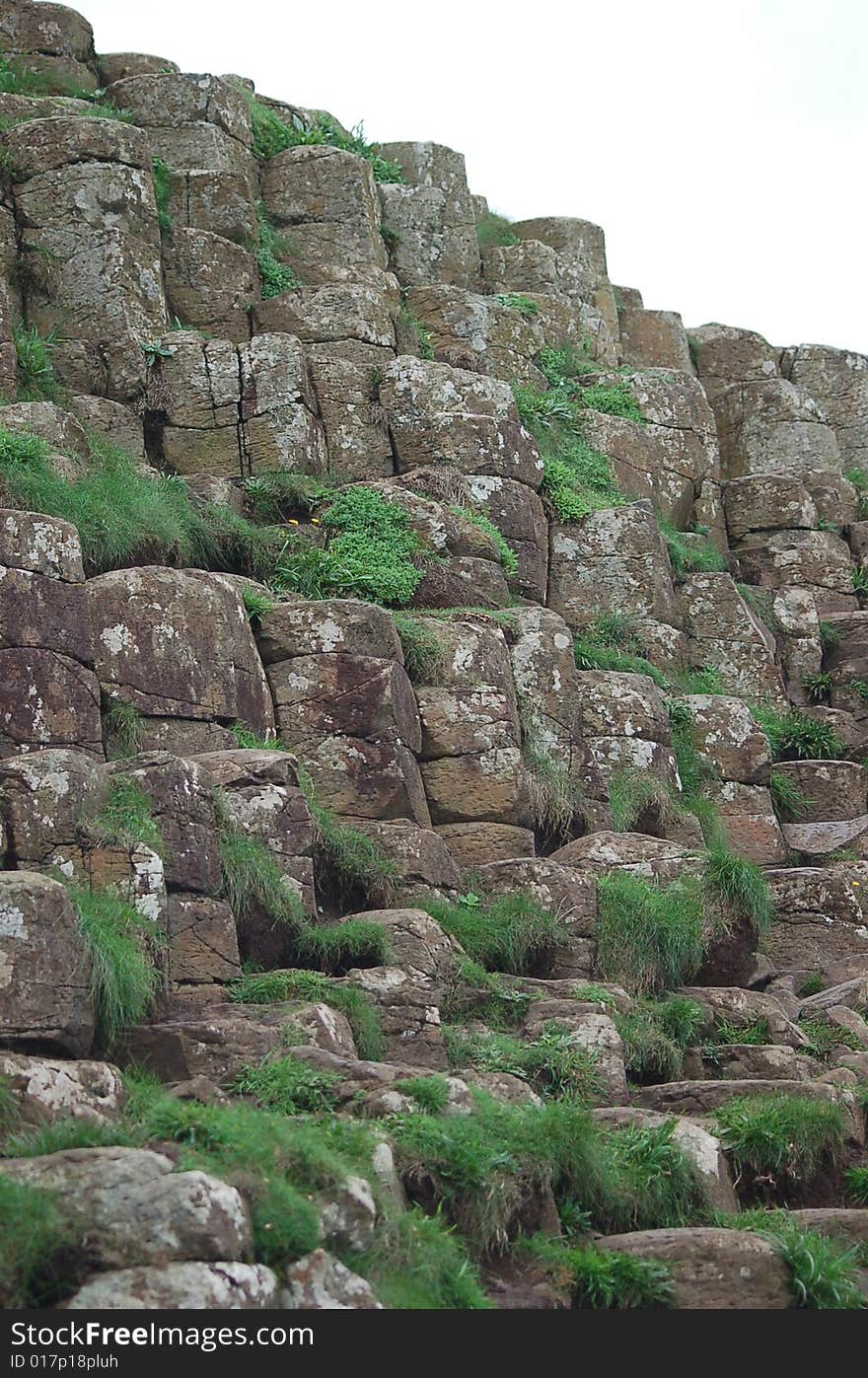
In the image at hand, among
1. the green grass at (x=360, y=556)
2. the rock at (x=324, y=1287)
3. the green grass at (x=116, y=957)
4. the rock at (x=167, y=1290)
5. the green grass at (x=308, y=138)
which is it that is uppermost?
Answer: the green grass at (x=308, y=138)

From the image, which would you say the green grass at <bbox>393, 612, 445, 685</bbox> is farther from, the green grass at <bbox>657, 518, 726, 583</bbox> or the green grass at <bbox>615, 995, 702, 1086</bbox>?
the green grass at <bbox>657, 518, 726, 583</bbox>

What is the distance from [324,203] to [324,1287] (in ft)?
66.0

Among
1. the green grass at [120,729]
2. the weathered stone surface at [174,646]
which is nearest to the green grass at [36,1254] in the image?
the green grass at [120,729]

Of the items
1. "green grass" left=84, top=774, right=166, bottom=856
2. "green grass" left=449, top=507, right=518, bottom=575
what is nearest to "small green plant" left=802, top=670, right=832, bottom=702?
"green grass" left=449, top=507, right=518, bottom=575

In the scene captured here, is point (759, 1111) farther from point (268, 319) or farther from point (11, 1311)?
point (268, 319)

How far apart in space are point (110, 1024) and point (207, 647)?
5.11 m

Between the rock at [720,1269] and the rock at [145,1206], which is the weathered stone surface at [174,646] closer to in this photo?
the rock at [720,1269]

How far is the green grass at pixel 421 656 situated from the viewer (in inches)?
668

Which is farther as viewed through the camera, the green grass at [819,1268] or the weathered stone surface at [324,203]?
the weathered stone surface at [324,203]

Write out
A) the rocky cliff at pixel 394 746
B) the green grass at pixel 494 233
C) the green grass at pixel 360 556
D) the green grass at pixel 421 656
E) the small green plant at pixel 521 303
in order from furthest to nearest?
the green grass at pixel 494 233 → the small green plant at pixel 521 303 → the green grass at pixel 360 556 → the green grass at pixel 421 656 → the rocky cliff at pixel 394 746

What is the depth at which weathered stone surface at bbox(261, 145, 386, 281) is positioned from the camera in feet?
83.3

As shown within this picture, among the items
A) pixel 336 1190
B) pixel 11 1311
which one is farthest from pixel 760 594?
pixel 11 1311

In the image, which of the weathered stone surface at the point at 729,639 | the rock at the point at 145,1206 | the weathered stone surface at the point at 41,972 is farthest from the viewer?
the weathered stone surface at the point at 729,639

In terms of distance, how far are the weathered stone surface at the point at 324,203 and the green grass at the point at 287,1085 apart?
16.7m
